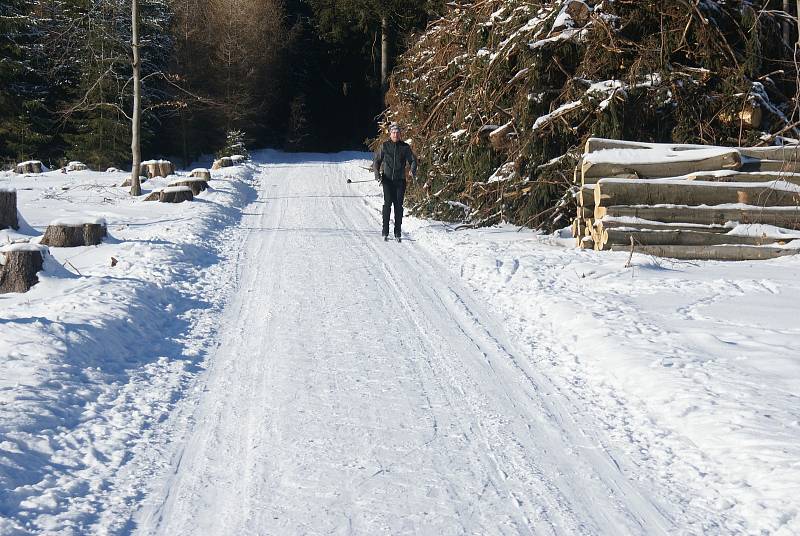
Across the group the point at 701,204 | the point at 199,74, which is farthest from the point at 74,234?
the point at 199,74

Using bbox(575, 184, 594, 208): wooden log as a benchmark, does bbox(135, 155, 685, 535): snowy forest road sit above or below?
below

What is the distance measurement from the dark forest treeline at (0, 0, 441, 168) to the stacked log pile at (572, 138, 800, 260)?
16300mm

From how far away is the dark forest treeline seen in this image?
1246 inches

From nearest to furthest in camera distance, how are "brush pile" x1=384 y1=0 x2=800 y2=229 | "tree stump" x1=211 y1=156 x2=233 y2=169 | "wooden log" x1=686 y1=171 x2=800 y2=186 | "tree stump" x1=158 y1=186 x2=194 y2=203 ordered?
"wooden log" x1=686 y1=171 x2=800 y2=186 < "brush pile" x1=384 y1=0 x2=800 y2=229 < "tree stump" x1=158 y1=186 x2=194 y2=203 < "tree stump" x1=211 y1=156 x2=233 y2=169

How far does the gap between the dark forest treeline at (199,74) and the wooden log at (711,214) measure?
16.5 metres

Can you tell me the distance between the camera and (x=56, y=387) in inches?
211

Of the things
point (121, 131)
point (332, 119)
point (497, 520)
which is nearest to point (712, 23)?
point (497, 520)

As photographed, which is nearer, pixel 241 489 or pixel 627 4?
pixel 241 489

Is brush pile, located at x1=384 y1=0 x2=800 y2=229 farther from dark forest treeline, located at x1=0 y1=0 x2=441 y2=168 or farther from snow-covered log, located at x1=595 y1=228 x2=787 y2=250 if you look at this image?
dark forest treeline, located at x1=0 y1=0 x2=441 y2=168

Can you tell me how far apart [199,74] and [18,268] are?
3838 cm

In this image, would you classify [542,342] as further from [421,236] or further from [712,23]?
[712,23]

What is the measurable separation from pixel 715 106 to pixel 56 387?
37.3ft

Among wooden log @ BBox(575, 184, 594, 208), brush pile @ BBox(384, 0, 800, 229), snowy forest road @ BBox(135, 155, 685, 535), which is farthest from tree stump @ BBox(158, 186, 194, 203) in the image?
wooden log @ BBox(575, 184, 594, 208)

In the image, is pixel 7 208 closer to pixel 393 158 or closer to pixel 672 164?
pixel 393 158
